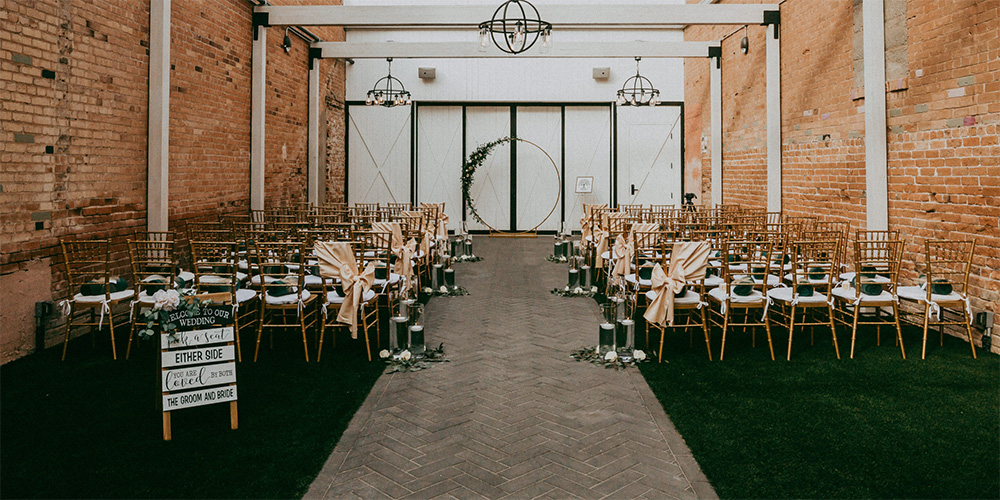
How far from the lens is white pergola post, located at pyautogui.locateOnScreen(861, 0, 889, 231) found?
673 centimetres

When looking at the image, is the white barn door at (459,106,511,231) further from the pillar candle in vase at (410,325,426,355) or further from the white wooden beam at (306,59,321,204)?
the pillar candle in vase at (410,325,426,355)

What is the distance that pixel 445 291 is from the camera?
320 inches

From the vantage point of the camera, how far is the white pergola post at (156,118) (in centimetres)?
693

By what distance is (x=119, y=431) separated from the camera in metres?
3.66

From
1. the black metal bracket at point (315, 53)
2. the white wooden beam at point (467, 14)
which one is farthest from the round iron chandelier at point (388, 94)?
the white wooden beam at point (467, 14)

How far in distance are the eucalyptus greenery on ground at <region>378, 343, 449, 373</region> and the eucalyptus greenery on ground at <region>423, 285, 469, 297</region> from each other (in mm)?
2671

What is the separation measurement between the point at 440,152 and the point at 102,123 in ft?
32.2

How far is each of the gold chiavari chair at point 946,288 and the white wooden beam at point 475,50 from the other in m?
7.61

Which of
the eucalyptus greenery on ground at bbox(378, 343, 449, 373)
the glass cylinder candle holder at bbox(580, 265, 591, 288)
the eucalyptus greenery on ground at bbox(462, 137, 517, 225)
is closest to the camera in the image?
the eucalyptus greenery on ground at bbox(378, 343, 449, 373)

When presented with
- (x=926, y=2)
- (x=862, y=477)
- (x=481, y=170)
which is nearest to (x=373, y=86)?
(x=481, y=170)

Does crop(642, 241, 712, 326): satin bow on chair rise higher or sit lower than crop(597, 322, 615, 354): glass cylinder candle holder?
higher

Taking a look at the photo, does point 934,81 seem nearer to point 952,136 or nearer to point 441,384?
point 952,136

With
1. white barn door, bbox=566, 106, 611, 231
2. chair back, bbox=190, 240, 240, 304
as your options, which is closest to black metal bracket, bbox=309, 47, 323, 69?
white barn door, bbox=566, 106, 611, 231

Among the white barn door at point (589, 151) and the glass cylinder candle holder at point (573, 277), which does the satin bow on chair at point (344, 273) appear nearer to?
the glass cylinder candle holder at point (573, 277)
